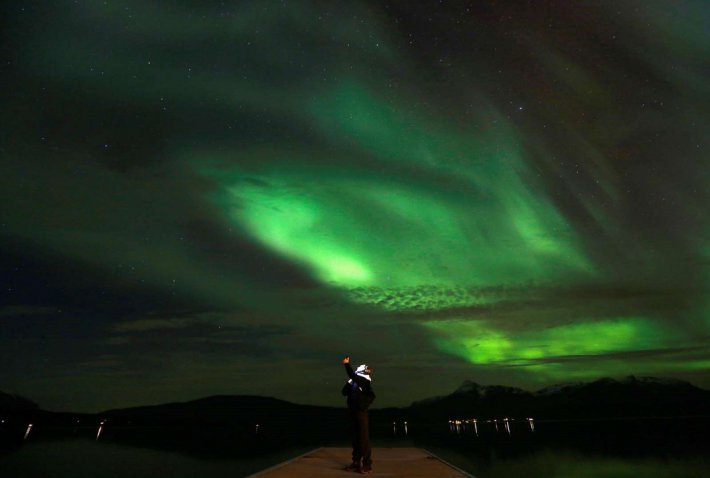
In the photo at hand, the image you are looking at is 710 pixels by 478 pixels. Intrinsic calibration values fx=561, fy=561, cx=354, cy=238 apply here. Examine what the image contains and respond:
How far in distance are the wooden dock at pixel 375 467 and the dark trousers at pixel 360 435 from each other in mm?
392

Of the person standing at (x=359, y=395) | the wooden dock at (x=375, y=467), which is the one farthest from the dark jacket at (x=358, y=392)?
the wooden dock at (x=375, y=467)

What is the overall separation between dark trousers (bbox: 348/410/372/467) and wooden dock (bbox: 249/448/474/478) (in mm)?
392

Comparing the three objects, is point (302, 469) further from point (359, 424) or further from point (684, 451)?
point (684, 451)

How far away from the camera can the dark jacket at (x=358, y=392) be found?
1184 cm

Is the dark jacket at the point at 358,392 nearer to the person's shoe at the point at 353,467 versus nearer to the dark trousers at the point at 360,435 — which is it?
the dark trousers at the point at 360,435

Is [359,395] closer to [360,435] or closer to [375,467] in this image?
[360,435]

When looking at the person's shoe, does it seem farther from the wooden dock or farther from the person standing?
the person standing

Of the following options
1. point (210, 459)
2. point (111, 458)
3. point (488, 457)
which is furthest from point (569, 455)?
point (111, 458)

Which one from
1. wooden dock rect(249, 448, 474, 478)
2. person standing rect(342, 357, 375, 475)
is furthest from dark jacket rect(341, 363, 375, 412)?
wooden dock rect(249, 448, 474, 478)

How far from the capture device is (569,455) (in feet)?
245

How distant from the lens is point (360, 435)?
12.2 metres

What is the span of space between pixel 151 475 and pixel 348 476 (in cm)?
5821

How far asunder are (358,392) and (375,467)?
3.66 m

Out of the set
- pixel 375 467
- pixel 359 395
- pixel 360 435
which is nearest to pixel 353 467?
pixel 360 435
